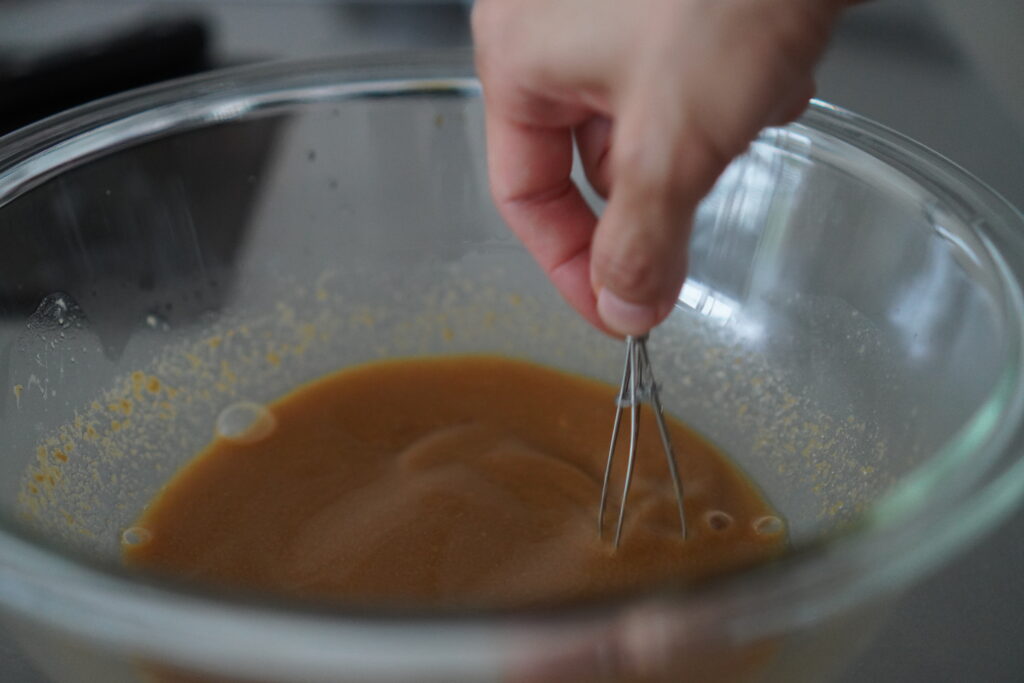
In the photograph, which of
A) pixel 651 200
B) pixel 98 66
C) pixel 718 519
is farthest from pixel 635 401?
pixel 98 66

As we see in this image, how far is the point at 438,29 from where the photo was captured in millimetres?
1305

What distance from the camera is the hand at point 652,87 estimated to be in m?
0.45

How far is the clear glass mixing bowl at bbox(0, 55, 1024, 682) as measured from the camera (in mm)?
578

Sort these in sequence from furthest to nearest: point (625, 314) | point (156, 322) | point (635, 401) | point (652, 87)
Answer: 1. point (156, 322)
2. point (635, 401)
3. point (625, 314)
4. point (652, 87)

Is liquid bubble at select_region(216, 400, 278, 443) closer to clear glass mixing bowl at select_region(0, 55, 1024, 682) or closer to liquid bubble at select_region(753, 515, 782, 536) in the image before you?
clear glass mixing bowl at select_region(0, 55, 1024, 682)

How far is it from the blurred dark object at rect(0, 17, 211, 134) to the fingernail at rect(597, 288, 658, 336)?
78 cm

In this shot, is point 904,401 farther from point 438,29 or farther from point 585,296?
point 438,29

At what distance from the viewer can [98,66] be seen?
1124mm

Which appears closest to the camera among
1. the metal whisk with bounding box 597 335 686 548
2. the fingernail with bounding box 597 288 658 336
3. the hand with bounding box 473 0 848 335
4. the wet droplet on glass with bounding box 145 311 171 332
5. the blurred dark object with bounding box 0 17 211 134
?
the hand with bounding box 473 0 848 335

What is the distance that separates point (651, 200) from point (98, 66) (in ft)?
2.91

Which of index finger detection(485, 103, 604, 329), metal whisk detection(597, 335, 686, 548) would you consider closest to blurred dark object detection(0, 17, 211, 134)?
index finger detection(485, 103, 604, 329)

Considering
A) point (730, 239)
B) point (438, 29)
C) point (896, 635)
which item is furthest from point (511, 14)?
point (438, 29)

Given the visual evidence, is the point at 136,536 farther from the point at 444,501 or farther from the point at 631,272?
the point at 631,272

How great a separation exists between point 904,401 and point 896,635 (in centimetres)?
16
